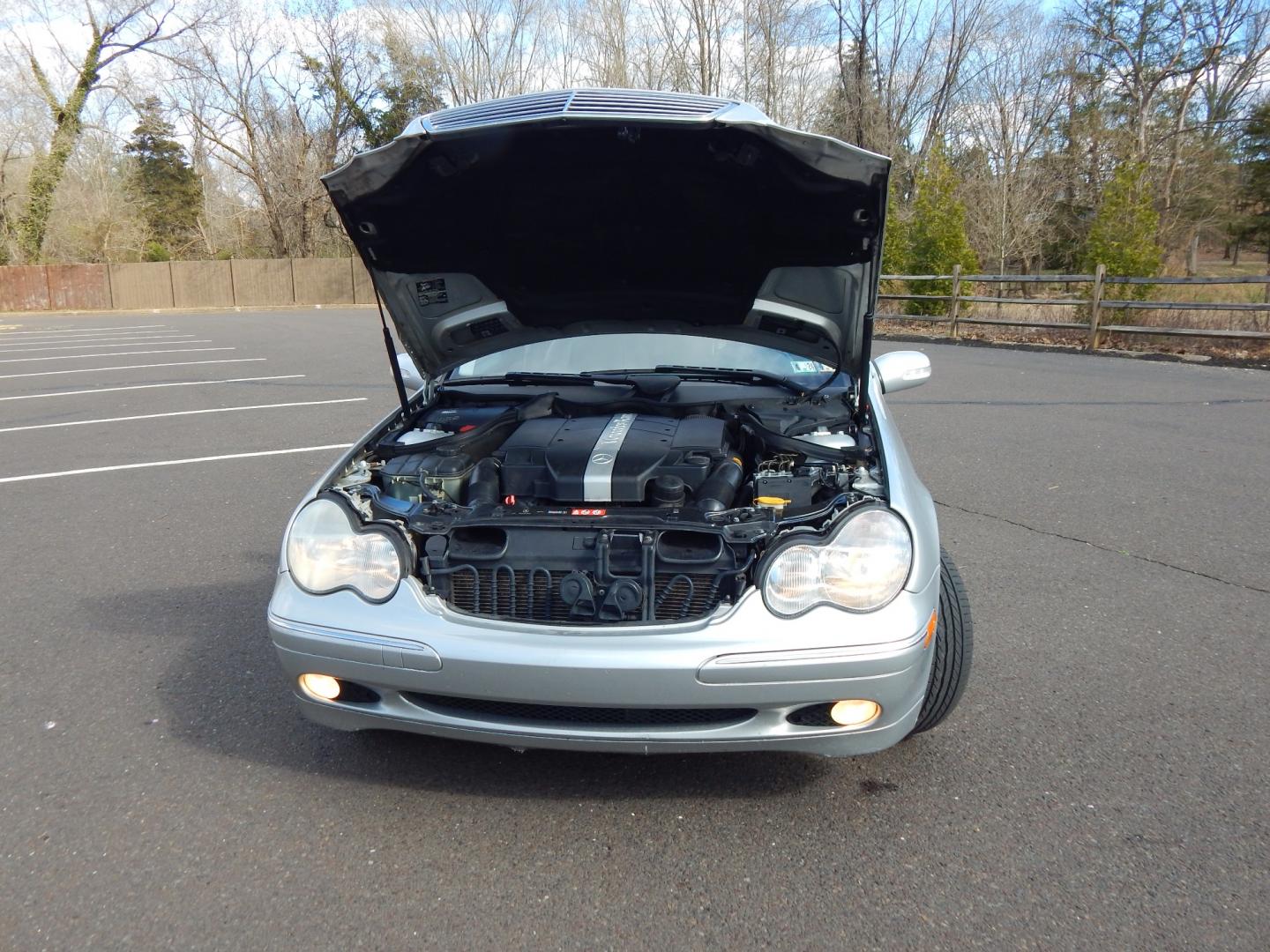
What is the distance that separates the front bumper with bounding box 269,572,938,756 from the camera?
2.31 m

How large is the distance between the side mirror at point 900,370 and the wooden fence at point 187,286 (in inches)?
1431

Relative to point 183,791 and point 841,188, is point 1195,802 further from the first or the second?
point 183,791

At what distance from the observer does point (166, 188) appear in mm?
49375

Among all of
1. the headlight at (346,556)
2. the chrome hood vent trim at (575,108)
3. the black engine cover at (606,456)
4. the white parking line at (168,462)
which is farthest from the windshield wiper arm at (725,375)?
the white parking line at (168,462)

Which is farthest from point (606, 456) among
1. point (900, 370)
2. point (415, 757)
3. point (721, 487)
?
point (900, 370)

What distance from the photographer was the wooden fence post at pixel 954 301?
17.5m

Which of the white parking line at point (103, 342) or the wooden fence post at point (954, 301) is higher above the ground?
the wooden fence post at point (954, 301)

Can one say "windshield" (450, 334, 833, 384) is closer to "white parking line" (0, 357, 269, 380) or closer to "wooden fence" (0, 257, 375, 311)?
"white parking line" (0, 357, 269, 380)

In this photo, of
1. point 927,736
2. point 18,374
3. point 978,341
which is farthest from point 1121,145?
point 927,736

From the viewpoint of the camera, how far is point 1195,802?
8.46ft

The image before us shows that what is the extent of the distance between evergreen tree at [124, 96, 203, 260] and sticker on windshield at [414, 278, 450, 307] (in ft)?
165

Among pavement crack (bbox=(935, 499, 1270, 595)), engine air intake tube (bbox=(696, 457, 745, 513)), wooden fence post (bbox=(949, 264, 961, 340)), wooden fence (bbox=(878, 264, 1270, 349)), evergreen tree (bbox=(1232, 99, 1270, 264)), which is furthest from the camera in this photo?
evergreen tree (bbox=(1232, 99, 1270, 264))

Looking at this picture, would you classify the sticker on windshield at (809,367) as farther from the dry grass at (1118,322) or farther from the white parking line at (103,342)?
the white parking line at (103,342)

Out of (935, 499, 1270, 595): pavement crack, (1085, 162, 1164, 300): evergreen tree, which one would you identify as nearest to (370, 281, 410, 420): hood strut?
(935, 499, 1270, 595): pavement crack
